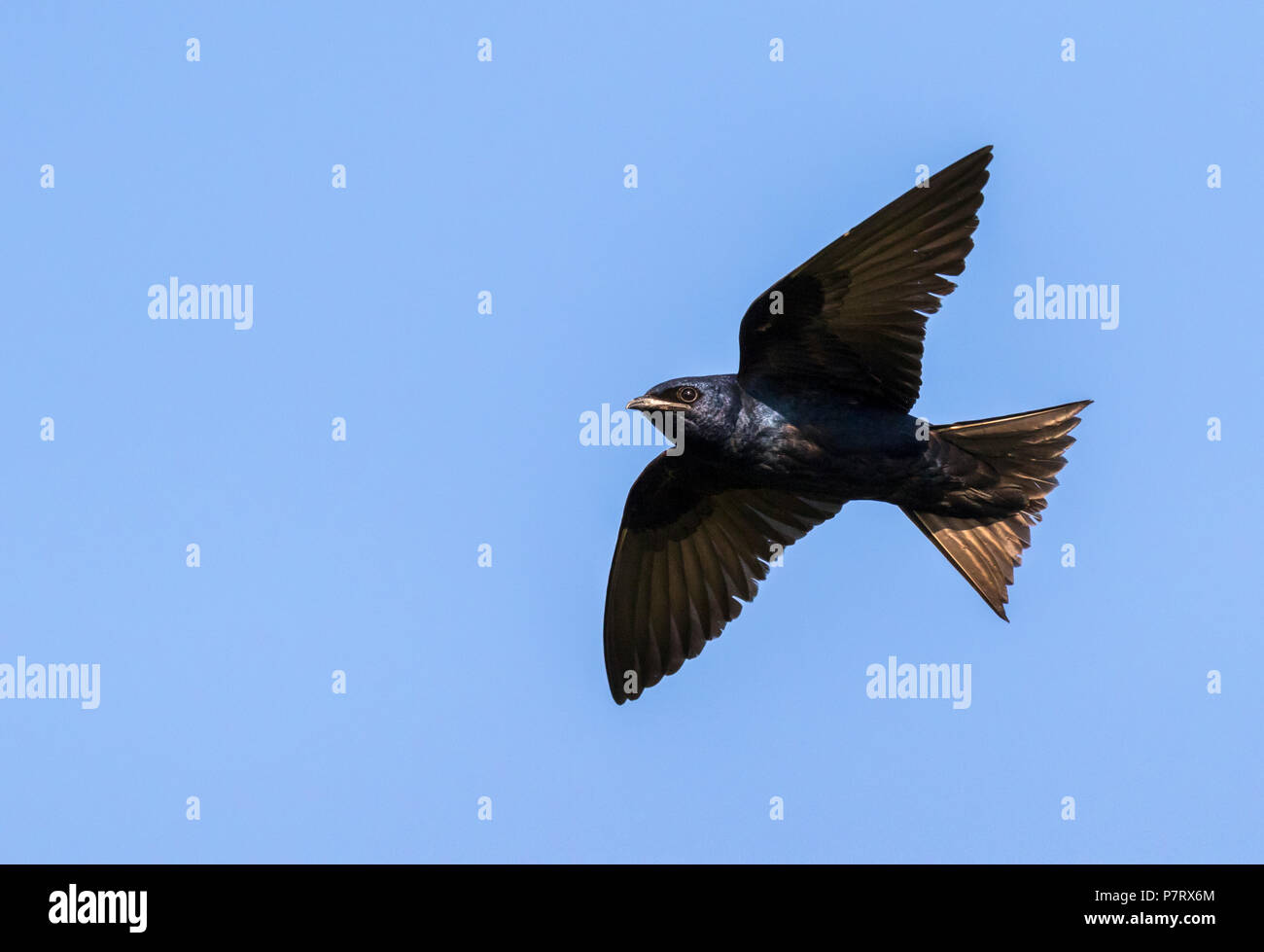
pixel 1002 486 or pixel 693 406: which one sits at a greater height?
pixel 693 406

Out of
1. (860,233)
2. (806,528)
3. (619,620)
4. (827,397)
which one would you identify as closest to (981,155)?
(860,233)

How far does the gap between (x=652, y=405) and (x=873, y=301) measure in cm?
153

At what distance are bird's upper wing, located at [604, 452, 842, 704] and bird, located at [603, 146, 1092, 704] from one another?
0.71m

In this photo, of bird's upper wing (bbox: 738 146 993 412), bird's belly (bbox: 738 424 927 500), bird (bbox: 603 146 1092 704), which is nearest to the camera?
bird's upper wing (bbox: 738 146 993 412)

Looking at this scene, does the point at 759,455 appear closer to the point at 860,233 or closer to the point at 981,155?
the point at 860,233

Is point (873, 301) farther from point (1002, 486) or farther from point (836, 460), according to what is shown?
point (1002, 486)

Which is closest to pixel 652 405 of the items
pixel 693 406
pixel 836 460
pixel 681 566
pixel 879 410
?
pixel 693 406

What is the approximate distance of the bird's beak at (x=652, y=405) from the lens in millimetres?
11906

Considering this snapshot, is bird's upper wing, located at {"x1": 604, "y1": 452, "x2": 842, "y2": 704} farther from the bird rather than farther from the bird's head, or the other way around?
the bird's head

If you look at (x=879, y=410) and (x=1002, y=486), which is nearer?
(x=879, y=410)

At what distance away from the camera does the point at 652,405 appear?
12.0 metres

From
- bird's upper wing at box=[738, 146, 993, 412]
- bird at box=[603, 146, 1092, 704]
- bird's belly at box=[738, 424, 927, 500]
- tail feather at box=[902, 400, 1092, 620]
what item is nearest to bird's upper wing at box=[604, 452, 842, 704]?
bird at box=[603, 146, 1092, 704]

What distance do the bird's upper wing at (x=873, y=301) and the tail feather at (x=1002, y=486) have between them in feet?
1.88

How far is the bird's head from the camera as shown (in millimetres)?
11922
